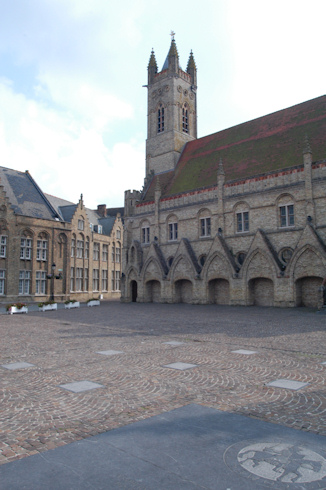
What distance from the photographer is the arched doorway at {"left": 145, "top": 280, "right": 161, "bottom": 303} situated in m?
40.4

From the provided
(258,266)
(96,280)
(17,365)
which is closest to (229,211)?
(258,266)

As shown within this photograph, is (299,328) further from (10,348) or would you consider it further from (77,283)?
(77,283)


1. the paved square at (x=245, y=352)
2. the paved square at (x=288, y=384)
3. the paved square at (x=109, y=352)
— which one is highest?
the paved square at (x=288, y=384)

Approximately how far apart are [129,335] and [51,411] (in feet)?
28.1

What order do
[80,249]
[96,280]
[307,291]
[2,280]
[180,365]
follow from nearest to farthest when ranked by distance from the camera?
[180,365] < [307,291] < [2,280] < [80,249] < [96,280]

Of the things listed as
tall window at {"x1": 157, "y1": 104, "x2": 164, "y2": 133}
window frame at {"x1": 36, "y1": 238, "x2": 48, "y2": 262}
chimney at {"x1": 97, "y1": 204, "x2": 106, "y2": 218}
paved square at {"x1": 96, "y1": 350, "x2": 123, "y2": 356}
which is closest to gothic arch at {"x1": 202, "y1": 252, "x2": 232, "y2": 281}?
window frame at {"x1": 36, "y1": 238, "x2": 48, "y2": 262}

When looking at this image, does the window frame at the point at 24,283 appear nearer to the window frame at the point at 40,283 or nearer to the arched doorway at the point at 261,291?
the window frame at the point at 40,283

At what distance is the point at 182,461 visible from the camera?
4160 mm

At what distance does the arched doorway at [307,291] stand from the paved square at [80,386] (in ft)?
79.1

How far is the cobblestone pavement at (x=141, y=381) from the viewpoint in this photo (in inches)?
212

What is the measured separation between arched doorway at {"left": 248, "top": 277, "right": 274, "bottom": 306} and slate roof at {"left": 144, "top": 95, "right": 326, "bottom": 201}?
31.4 ft

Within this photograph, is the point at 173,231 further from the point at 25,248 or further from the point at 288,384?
the point at 288,384

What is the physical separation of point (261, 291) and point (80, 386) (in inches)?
1029

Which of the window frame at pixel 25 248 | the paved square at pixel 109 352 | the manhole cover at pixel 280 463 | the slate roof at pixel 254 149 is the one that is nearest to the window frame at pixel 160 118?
the slate roof at pixel 254 149
